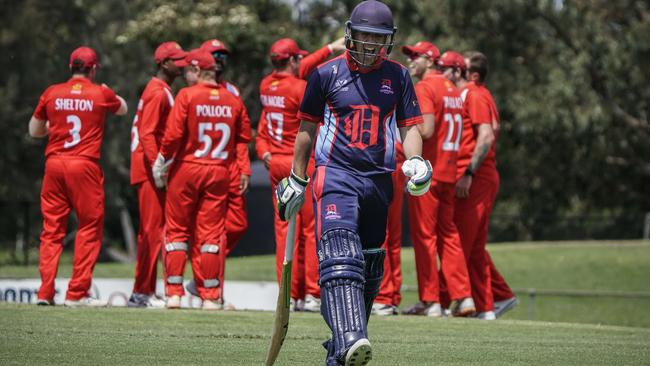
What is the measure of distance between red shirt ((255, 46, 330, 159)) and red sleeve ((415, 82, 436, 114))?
39.7 inches

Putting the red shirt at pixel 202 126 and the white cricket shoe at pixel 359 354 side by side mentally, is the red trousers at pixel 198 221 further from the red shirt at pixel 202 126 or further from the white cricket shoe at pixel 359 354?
the white cricket shoe at pixel 359 354

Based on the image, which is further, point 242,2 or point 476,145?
point 242,2

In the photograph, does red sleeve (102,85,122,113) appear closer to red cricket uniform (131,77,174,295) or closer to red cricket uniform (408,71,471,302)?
red cricket uniform (131,77,174,295)

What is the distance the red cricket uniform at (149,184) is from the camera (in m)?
12.2

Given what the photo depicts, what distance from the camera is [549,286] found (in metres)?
21.8

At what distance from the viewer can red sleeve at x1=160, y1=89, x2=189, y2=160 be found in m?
11.7

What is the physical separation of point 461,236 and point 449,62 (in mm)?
1805

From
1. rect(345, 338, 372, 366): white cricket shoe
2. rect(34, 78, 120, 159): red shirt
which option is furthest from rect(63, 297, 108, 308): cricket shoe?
rect(345, 338, 372, 366): white cricket shoe

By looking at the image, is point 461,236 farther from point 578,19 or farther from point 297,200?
point 578,19

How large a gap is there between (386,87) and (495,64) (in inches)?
955

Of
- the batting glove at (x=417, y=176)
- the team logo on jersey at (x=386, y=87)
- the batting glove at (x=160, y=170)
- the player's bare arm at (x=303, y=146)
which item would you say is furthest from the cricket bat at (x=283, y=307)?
the batting glove at (x=160, y=170)

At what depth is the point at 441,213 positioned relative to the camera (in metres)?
12.3

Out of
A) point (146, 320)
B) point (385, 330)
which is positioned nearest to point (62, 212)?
point (146, 320)

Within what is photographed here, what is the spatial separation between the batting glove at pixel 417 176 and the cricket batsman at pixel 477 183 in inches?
186
